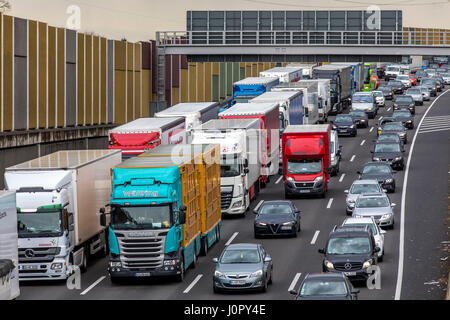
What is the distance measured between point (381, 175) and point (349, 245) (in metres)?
20.2

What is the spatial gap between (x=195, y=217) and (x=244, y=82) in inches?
1479

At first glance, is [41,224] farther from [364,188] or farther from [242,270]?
[364,188]

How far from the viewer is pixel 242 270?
2786cm

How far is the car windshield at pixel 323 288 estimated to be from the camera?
22.6m

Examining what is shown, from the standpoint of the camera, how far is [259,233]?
38.2 m

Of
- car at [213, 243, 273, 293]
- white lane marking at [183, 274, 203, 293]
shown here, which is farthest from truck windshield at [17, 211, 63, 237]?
car at [213, 243, 273, 293]

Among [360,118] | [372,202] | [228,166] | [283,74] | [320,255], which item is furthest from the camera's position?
[283,74]

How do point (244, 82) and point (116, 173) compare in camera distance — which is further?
point (244, 82)

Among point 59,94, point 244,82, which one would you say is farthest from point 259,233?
point 244,82

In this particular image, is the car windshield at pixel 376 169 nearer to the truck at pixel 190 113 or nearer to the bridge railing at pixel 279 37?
the truck at pixel 190 113

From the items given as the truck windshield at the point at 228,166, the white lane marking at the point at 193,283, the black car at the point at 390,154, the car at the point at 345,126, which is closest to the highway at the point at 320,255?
the white lane marking at the point at 193,283

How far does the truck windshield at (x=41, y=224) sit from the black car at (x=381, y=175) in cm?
2291

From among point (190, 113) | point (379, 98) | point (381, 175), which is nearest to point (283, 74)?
point (379, 98)
